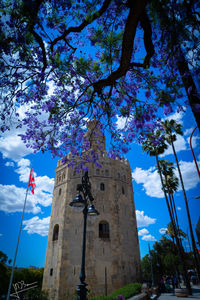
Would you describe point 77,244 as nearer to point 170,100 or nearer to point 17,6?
point 170,100

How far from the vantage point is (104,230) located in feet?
68.9

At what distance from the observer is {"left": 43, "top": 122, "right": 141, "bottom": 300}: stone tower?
1784cm

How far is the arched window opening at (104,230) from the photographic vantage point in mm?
20462

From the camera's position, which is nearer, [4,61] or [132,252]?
[4,61]

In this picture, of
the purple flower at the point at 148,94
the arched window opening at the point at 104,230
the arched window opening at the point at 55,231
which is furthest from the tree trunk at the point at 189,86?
the arched window opening at the point at 55,231

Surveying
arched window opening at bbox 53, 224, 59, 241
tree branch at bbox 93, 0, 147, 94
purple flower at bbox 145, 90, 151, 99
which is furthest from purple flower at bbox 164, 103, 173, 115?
arched window opening at bbox 53, 224, 59, 241

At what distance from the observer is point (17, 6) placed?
4121mm

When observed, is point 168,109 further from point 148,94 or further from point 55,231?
point 55,231

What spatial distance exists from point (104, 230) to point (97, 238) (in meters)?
1.55

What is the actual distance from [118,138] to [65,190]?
1711cm

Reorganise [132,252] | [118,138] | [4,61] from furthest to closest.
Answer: [132,252] < [118,138] < [4,61]

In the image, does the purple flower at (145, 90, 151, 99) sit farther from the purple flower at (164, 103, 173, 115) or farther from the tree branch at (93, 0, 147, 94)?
the tree branch at (93, 0, 147, 94)

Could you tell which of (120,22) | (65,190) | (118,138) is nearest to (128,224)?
(65,190)

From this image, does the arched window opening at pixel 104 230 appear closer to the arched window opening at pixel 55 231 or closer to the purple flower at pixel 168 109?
the arched window opening at pixel 55 231
